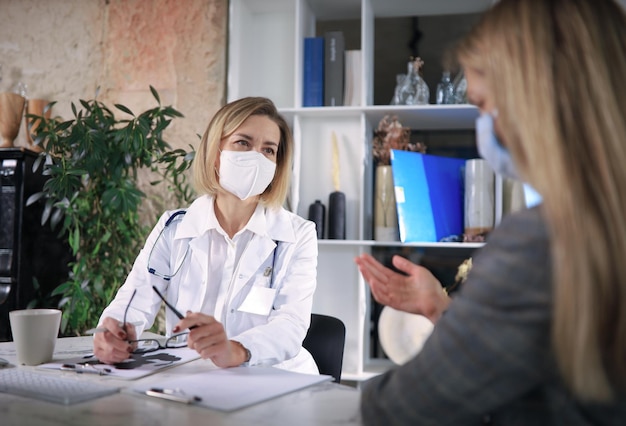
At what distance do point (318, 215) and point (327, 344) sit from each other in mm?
1307

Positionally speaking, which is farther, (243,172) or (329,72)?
(329,72)

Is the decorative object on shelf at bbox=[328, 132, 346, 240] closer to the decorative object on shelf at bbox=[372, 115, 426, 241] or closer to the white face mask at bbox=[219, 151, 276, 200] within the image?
the decorative object on shelf at bbox=[372, 115, 426, 241]

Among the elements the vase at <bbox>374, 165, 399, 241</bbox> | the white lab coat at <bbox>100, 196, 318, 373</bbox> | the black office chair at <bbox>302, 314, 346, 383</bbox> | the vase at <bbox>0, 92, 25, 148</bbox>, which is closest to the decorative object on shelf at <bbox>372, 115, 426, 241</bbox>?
the vase at <bbox>374, 165, 399, 241</bbox>

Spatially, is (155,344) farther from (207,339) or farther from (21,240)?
(21,240)

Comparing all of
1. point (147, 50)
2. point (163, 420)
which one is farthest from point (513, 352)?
point (147, 50)

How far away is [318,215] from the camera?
310 centimetres

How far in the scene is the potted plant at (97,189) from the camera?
3.00 metres

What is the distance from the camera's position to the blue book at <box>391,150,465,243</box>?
118 inches

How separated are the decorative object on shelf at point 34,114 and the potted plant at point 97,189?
4 centimetres

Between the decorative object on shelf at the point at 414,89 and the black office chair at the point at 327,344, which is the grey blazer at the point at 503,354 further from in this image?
the decorative object on shelf at the point at 414,89

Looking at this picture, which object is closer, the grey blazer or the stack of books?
the grey blazer

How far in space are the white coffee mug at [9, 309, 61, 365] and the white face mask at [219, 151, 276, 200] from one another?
2.91 feet

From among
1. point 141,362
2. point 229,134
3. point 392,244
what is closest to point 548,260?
point 141,362

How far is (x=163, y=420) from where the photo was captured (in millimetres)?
972
